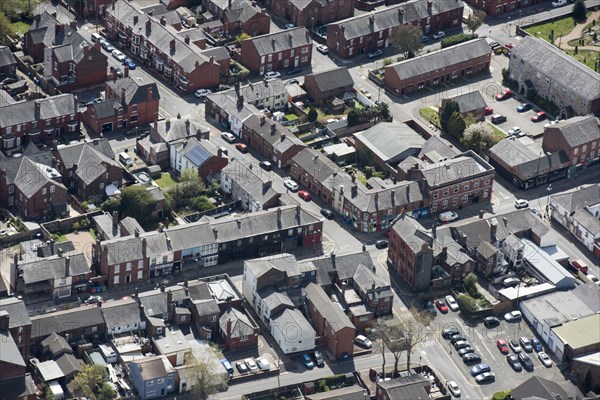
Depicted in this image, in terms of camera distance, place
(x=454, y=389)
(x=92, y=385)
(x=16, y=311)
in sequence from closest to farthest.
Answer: (x=92, y=385), (x=16, y=311), (x=454, y=389)

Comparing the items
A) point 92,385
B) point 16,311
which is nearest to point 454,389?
point 92,385

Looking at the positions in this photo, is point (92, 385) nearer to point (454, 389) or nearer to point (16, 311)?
point (16, 311)

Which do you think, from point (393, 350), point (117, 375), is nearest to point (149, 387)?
point (117, 375)

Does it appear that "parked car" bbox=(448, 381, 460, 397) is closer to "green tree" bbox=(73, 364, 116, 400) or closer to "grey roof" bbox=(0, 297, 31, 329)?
"green tree" bbox=(73, 364, 116, 400)

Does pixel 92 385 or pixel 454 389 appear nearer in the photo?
pixel 92 385

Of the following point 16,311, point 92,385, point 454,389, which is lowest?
→ point 454,389

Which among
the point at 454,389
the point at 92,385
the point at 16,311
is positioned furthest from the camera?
the point at 454,389

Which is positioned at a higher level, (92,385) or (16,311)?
(16,311)

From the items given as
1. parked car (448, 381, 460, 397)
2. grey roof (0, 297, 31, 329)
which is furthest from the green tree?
parked car (448, 381, 460, 397)
